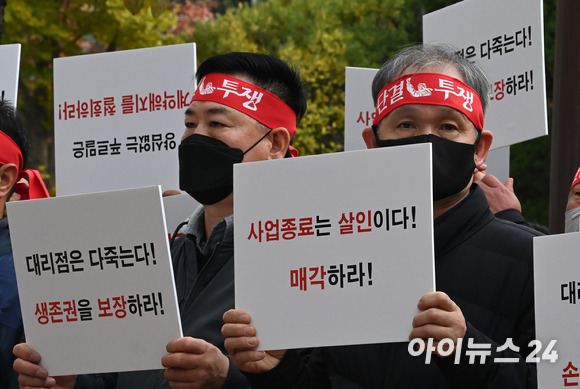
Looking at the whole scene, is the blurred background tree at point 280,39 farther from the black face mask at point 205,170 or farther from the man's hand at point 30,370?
the man's hand at point 30,370

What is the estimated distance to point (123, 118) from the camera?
16.6 feet

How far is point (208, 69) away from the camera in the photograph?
3.94 m

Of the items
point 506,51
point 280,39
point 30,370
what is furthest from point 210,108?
point 280,39

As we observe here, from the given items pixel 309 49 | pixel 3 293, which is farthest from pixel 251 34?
pixel 3 293

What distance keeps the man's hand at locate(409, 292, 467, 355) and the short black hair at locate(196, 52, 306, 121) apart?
1548 millimetres

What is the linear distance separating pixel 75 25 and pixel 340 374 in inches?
538

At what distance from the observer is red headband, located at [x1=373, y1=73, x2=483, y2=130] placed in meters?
3.12

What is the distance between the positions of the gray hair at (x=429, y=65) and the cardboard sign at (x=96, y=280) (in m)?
0.87

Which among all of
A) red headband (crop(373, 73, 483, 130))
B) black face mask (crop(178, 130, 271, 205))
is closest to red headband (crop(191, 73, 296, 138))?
black face mask (crop(178, 130, 271, 205))

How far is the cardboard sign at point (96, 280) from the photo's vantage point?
9.70ft

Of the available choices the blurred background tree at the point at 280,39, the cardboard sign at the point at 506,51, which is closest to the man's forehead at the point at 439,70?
the cardboard sign at the point at 506,51

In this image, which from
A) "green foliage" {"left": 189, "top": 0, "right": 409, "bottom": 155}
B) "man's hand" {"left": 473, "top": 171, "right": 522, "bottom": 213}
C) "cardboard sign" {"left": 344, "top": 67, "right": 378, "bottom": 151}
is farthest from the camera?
"green foliage" {"left": 189, "top": 0, "right": 409, "bottom": 155}

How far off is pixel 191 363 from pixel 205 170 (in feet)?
3.01

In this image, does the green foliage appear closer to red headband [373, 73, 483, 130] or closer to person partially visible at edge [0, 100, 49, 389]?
person partially visible at edge [0, 100, 49, 389]
